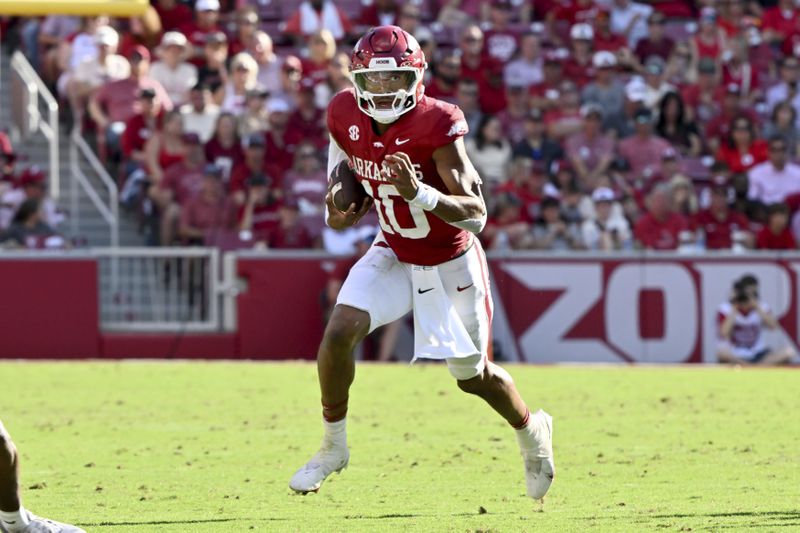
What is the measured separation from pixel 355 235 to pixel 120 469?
718 centimetres

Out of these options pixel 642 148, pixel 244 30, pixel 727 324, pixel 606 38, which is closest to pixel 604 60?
pixel 606 38

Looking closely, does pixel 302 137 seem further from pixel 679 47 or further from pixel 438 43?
pixel 679 47

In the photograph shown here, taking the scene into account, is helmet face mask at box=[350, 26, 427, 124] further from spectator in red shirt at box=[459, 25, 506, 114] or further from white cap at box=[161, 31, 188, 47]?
spectator in red shirt at box=[459, 25, 506, 114]

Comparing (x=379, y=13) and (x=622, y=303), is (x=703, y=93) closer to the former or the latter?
(x=379, y=13)

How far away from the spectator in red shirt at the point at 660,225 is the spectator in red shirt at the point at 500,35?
3417mm

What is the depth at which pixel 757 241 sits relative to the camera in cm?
1538

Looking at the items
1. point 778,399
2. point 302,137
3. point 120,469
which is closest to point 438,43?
point 302,137

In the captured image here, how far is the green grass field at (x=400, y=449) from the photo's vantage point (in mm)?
6797

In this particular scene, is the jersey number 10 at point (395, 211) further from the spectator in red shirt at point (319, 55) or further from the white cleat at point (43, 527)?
the spectator in red shirt at point (319, 55)

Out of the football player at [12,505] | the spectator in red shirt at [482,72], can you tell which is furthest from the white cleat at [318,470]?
the spectator in red shirt at [482,72]

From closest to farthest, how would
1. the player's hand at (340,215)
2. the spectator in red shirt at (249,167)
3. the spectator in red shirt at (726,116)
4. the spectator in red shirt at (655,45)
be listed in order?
1. the player's hand at (340,215)
2. the spectator in red shirt at (249,167)
3. the spectator in red shirt at (726,116)
4. the spectator in red shirt at (655,45)

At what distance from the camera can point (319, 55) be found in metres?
17.2

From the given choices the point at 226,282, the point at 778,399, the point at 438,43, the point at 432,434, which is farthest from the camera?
the point at 438,43

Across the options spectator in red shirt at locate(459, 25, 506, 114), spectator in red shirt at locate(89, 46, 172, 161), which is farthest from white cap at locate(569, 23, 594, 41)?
spectator in red shirt at locate(89, 46, 172, 161)
